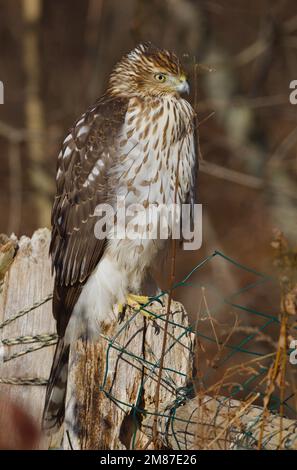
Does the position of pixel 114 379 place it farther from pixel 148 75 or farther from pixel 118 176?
pixel 148 75

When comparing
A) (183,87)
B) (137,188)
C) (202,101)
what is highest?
(202,101)

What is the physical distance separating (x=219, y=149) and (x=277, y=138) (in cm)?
119

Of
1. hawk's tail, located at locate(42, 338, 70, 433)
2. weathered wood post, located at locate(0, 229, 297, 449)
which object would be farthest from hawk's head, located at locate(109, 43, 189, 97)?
hawk's tail, located at locate(42, 338, 70, 433)

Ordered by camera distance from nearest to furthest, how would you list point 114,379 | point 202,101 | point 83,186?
point 114,379, point 83,186, point 202,101

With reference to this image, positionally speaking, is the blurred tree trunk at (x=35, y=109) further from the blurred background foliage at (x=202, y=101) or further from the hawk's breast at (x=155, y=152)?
the hawk's breast at (x=155, y=152)

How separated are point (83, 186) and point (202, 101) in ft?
13.7

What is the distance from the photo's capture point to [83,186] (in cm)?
410

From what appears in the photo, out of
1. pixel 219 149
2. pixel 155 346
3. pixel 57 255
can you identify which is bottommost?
pixel 155 346

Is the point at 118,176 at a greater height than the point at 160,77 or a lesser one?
lesser

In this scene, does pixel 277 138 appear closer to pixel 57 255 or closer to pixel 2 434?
pixel 57 255

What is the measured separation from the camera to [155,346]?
10.4ft

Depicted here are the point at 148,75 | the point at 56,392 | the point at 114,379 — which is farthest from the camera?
the point at 148,75

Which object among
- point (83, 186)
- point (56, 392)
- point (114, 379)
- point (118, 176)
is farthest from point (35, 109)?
point (114, 379)

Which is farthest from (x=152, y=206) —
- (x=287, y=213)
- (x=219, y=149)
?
(x=219, y=149)
